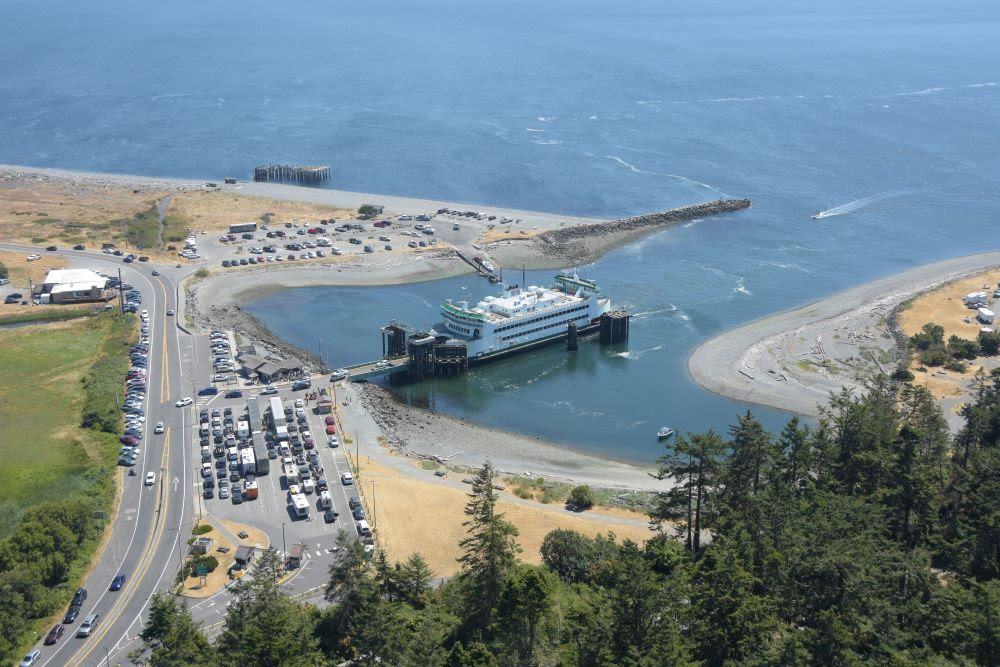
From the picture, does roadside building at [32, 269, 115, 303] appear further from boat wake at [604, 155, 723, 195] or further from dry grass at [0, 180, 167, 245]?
boat wake at [604, 155, 723, 195]

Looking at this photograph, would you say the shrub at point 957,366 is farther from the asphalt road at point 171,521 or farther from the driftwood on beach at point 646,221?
the asphalt road at point 171,521

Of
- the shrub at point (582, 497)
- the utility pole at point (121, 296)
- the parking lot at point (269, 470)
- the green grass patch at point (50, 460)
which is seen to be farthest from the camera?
the utility pole at point (121, 296)

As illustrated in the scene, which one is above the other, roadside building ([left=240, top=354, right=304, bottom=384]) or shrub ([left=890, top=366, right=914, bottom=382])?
shrub ([left=890, top=366, right=914, bottom=382])

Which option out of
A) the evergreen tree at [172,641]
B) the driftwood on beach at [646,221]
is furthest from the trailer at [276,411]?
the driftwood on beach at [646,221]

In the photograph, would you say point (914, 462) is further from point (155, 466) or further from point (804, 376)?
point (155, 466)

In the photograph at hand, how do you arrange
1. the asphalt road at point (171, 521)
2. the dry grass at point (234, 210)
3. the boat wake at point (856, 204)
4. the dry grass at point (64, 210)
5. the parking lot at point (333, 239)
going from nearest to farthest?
the asphalt road at point (171, 521) → the parking lot at point (333, 239) → the dry grass at point (64, 210) → the dry grass at point (234, 210) → the boat wake at point (856, 204)

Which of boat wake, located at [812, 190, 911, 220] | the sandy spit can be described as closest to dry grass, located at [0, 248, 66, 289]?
the sandy spit

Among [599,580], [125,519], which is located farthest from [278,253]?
[599,580]
